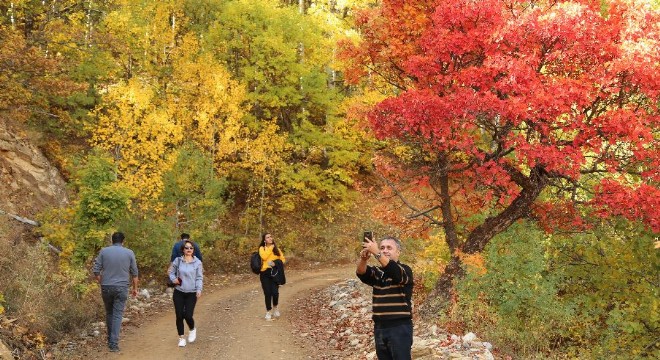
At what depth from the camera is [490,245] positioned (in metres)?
10.4

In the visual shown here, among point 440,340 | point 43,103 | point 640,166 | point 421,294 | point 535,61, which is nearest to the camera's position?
point 440,340

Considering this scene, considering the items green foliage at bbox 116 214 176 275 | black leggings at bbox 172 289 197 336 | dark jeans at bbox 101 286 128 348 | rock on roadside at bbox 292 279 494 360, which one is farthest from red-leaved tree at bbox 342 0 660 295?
green foliage at bbox 116 214 176 275

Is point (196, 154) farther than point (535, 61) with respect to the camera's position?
Yes

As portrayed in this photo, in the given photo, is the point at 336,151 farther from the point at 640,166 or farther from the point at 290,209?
the point at 640,166

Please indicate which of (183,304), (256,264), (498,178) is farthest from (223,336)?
(498,178)

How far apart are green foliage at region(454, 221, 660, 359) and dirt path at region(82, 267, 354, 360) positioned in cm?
344

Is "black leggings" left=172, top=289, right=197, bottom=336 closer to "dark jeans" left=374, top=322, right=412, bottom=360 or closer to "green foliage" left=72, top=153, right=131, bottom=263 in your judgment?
"green foliage" left=72, top=153, right=131, bottom=263

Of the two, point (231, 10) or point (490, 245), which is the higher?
point (231, 10)

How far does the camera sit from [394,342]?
214 inches

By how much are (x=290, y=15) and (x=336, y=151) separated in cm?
741

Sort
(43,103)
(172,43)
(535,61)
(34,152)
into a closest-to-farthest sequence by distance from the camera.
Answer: (535,61) → (34,152) → (43,103) → (172,43)

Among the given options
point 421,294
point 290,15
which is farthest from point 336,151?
point 421,294

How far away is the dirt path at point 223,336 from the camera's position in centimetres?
951

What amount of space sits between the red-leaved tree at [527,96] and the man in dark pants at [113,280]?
222 inches
